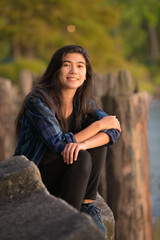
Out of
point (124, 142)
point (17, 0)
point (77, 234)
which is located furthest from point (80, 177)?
point (17, 0)

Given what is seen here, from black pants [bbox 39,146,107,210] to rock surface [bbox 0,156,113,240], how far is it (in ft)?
1.06

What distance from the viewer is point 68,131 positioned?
9.99 feet

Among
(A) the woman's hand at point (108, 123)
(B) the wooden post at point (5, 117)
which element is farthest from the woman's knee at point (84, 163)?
(B) the wooden post at point (5, 117)

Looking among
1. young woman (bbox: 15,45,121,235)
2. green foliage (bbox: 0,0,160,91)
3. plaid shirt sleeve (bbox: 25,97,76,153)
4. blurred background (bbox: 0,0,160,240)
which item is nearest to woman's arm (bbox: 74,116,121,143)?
young woman (bbox: 15,45,121,235)

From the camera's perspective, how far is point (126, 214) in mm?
4738

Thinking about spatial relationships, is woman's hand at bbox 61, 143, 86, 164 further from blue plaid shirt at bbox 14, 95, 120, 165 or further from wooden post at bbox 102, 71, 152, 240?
wooden post at bbox 102, 71, 152, 240

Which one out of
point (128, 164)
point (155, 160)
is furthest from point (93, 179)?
point (155, 160)

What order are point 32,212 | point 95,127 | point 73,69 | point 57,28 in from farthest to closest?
point 57,28 < point 73,69 < point 95,127 < point 32,212

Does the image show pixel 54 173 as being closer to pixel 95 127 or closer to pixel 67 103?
pixel 95 127

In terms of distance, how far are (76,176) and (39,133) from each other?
43 centimetres

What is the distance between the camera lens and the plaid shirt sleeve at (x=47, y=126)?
2.72 metres

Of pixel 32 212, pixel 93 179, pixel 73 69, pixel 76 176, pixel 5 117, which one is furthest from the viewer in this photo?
pixel 5 117

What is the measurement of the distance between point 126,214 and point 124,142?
30.1 inches

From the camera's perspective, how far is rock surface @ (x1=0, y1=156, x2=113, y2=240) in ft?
5.42
